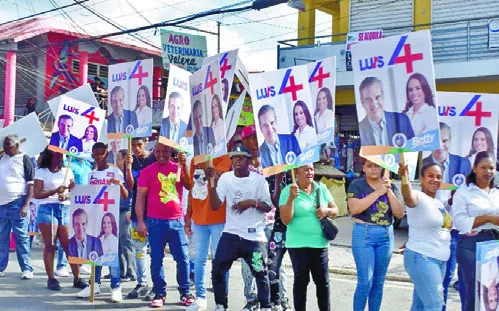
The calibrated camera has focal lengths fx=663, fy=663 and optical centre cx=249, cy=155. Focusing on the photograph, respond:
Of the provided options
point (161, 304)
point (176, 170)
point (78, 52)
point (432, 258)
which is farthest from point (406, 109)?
point (78, 52)

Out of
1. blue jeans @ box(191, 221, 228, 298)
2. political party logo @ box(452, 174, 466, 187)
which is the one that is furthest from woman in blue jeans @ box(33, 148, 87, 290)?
political party logo @ box(452, 174, 466, 187)

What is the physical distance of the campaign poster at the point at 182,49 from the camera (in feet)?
67.9

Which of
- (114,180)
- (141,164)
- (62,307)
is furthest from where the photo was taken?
(141,164)

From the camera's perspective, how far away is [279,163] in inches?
226

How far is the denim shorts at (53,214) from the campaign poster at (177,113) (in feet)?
6.45

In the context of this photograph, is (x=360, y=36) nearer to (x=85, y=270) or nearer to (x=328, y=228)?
(x=85, y=270)

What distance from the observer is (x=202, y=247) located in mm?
6883

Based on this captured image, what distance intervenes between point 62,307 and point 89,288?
588 millimetres

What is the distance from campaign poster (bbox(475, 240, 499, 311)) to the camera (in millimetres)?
4664

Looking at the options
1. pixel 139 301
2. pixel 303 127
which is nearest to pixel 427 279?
pixel 303 127

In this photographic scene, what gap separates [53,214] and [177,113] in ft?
7.20

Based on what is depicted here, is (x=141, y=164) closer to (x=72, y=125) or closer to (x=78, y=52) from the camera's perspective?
(x=72, y=125)

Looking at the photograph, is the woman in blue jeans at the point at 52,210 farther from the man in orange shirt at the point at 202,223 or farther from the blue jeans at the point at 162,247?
the man in orange shirt at the point at 202,223

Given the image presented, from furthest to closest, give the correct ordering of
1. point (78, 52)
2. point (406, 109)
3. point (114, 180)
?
1. point (78, 52)
2. point (114, 180)
3. point (406, 109)
